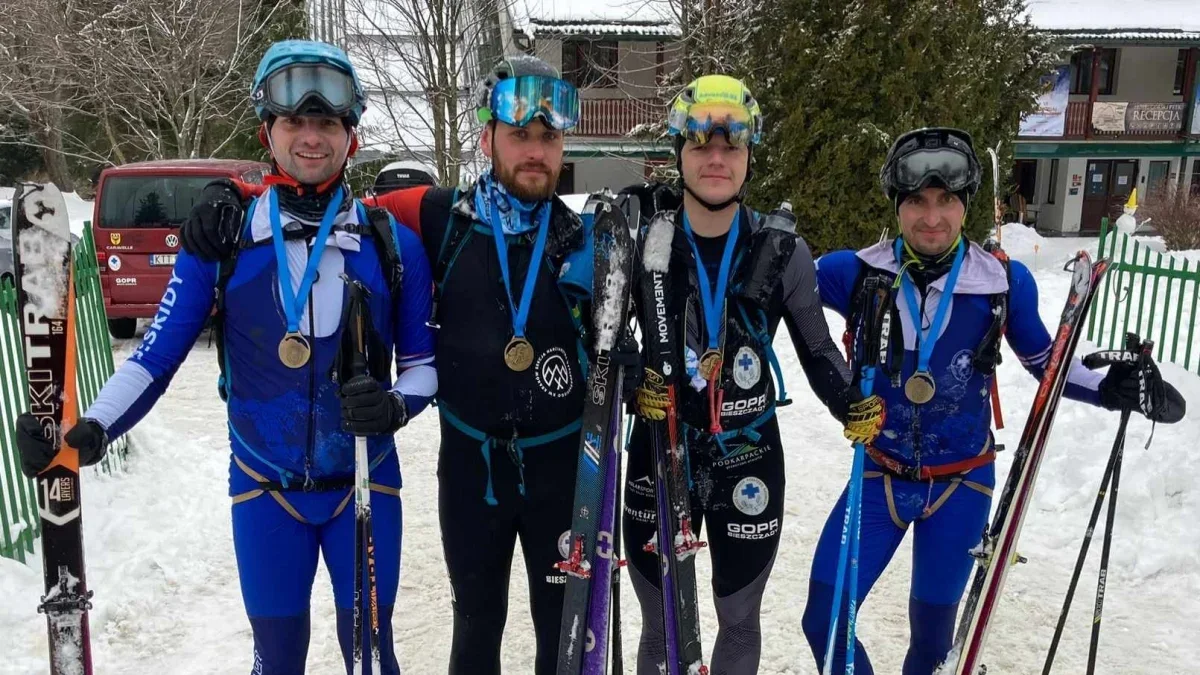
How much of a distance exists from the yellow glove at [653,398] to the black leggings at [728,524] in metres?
0.20

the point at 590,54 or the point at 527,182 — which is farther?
the point at 590,54

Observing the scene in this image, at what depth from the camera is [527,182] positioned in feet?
8.89

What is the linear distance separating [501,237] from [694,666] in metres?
1.51

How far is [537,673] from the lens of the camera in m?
2.89

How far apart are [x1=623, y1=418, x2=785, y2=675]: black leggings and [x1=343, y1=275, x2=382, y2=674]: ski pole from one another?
0.93 metres

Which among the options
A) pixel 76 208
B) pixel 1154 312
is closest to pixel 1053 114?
pixel 1154 312

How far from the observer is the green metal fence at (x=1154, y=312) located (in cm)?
703

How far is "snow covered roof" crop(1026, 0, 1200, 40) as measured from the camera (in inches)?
794

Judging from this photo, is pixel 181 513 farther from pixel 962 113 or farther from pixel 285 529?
pixel 962 113

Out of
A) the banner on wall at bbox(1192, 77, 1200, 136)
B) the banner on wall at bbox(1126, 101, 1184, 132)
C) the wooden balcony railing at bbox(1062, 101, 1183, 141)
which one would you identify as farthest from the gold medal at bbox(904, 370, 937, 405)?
the banner on wall at bbox(1192, 77, 1200, 136)

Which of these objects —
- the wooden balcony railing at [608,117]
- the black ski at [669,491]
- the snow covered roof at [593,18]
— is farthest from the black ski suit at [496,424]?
the wooden balcony railing at [608,117]

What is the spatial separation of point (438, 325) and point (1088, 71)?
1032 inches

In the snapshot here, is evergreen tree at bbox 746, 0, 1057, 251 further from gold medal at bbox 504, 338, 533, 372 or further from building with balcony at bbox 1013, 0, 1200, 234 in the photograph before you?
gold medal at bbox 504, 338, 533, 372

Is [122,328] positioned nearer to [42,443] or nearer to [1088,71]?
[42,443]
